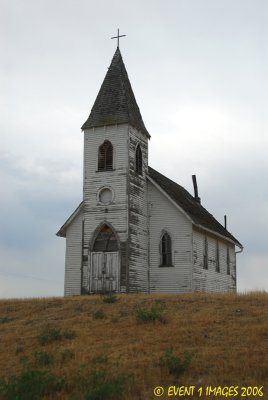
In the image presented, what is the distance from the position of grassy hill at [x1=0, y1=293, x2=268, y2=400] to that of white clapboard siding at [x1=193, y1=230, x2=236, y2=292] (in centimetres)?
849

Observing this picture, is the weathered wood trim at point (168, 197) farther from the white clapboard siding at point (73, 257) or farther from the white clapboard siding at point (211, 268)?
the white clapboard siding at point (73, 257)

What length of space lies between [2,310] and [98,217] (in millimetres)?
8027

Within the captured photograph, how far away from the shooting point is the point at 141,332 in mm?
16312

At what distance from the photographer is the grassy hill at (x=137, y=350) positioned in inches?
454

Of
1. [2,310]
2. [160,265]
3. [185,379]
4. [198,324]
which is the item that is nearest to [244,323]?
[198,324]

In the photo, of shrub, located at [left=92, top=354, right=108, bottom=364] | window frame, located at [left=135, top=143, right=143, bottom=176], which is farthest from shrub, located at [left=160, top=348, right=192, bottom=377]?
window frame, located at [left=135, top=143, right=143, bottom=176]

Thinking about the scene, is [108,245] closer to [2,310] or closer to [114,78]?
[2,310]

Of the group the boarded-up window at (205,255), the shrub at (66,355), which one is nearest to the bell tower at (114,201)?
the boarded-up window at (205,255)

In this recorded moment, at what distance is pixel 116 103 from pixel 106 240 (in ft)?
24.6

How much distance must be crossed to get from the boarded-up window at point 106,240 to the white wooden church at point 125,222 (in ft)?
0.17

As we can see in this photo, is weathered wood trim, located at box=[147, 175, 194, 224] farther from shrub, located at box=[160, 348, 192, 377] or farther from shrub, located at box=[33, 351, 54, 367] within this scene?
shrub, located at box=[160, 348, 192, 377]

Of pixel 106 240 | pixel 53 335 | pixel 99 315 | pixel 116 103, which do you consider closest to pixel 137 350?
pixel 53 335

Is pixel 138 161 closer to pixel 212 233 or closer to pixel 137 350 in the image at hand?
pixel 212 233

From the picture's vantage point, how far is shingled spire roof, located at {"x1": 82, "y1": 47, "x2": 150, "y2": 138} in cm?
3014
